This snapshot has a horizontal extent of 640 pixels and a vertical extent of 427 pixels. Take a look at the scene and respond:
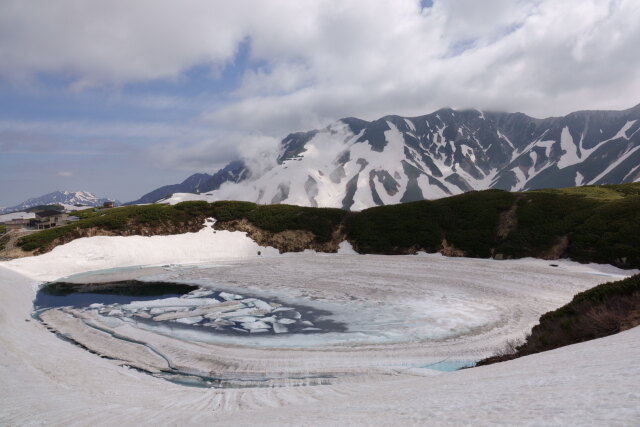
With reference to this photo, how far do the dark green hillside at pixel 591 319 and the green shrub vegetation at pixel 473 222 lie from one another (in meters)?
25.7

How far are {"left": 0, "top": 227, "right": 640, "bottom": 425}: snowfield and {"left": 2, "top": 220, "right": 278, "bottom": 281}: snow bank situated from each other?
847mm

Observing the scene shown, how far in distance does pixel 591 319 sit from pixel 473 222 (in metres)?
38.9

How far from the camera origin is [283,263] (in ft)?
144

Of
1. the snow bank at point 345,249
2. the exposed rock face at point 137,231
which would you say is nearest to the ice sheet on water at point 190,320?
the snow bank at point 345,249

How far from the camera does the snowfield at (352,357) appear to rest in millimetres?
5078

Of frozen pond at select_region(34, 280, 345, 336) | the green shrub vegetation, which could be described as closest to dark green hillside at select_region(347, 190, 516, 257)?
the green shrub vegetation

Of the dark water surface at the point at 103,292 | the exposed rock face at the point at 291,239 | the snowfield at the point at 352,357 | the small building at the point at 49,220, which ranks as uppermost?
the small building at the point at 49,220

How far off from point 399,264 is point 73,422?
35.5m

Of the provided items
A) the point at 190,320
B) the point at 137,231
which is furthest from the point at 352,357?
the point at 137,231

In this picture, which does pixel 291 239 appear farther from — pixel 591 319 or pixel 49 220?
pixel 49 220

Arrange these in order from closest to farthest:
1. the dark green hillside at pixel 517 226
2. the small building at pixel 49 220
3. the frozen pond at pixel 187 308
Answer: the frozen pond at pixel 187 308 < the dark green hillside at pixel 517 226 < the small building at pixel 49 220

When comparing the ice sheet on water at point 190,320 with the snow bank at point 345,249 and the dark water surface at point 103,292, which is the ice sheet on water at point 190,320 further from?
the snow bank at point 345,249

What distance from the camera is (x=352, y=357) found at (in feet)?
50.1

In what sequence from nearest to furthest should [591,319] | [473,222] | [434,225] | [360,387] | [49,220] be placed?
[360,387] < [591,319] < [473,222] < [434,225] < [49,220]
